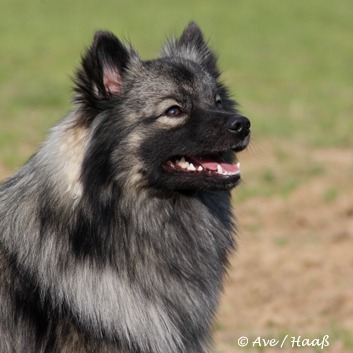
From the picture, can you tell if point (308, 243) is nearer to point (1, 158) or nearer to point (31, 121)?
point (1, 158)

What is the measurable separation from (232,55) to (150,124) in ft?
69.5

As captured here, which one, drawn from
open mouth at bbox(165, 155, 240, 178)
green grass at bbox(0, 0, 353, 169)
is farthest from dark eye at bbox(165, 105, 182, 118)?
green grass at bbox(0, 0, 353, 169)

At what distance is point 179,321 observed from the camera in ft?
17.6

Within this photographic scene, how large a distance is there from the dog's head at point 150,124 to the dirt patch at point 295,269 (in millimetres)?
2262

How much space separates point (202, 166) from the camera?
17.5ft

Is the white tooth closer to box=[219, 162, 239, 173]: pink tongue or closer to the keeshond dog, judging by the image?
the keeshond dog

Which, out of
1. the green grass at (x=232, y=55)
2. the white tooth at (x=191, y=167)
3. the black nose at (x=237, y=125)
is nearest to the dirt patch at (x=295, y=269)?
the green grass at (x=232, y=55)

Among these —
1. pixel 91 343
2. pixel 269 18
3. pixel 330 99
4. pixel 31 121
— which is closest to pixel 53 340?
pixel 91 343

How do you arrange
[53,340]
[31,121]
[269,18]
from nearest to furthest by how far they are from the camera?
1. [53,340]
2. [31,121]
3. [269,18]

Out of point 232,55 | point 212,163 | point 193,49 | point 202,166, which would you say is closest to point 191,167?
point 202,166

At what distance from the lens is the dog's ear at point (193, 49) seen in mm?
5930

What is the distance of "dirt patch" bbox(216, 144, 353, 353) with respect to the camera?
802 centimetres

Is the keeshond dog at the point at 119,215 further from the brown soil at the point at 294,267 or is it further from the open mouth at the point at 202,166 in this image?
the brown soil at the point at 294,267

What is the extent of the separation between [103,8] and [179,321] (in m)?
30.6
